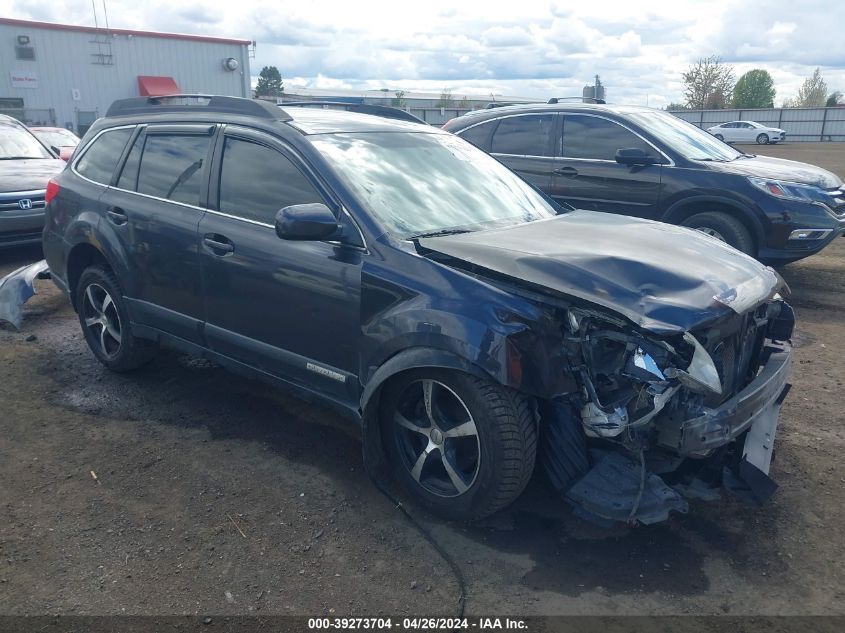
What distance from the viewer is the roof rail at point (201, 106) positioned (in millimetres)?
4109

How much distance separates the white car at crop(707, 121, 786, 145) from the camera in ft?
128

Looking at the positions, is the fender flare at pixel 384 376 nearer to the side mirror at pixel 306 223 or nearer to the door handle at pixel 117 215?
the side mirror at pixel 306 223

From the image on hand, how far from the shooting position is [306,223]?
3.33 meters

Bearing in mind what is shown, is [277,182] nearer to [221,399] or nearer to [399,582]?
[221,399]

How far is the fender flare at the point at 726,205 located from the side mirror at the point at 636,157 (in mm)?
518

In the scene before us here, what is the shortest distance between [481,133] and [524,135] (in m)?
0.57

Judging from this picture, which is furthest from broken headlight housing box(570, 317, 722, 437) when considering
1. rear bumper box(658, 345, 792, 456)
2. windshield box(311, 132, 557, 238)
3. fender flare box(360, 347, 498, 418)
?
windshield box(311, 132, 557, 238)

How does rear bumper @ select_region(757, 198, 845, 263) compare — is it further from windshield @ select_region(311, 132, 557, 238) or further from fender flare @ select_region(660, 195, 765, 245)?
windshield @ select_region(311, 132, 557, 238)

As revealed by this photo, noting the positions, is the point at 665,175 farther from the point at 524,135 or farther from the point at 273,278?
the point at 273,278

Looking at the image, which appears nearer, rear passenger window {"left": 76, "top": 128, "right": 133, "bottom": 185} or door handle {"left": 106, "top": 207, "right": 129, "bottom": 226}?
door handle {"left": 106, "top": 207, "right": 129, "bottom": 226}

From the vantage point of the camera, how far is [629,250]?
3490 mm

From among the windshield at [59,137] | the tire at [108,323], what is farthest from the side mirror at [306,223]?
the windshield at [59,137]

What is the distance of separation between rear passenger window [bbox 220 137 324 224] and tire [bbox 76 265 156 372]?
1355mm

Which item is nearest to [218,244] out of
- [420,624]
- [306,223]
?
[306,223]
